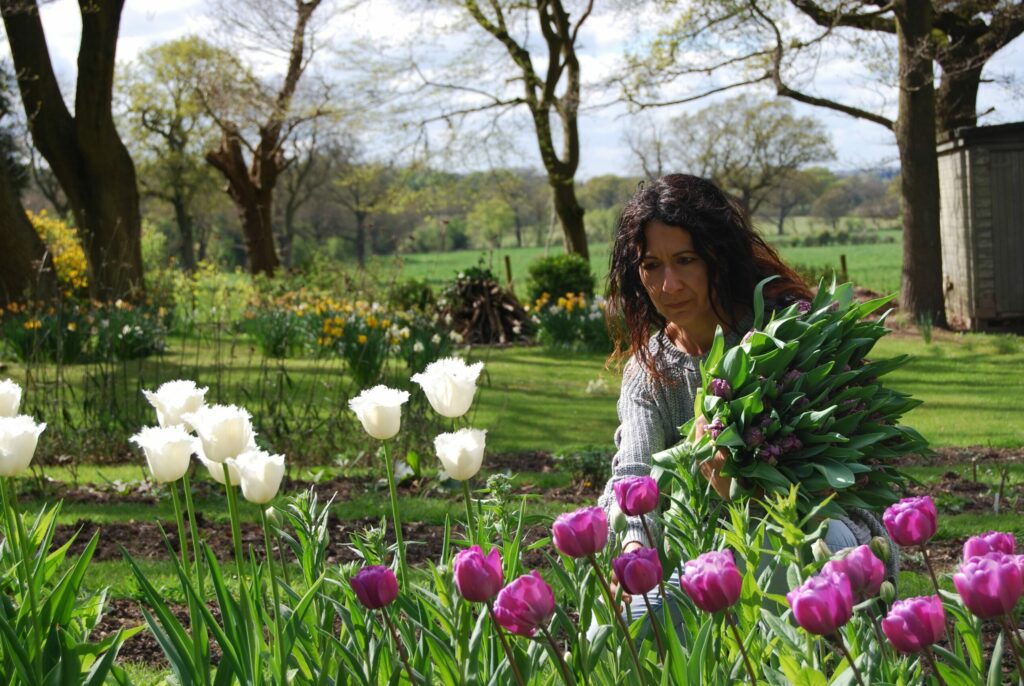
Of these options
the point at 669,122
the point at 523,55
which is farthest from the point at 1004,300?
the point at 669,122

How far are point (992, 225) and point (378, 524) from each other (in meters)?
11.3

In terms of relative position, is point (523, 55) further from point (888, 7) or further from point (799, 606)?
point (799, 606)

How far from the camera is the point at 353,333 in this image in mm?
9500

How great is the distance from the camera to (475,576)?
4.35 ft

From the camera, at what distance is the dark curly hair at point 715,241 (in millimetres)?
2740

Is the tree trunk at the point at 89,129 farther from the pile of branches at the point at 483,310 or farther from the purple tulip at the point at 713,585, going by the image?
the purple tulip at the point at 713,585

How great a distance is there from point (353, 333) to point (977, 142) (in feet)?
29.0

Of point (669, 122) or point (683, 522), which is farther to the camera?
point (669, 122)

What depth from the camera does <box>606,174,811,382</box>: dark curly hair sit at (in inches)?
108

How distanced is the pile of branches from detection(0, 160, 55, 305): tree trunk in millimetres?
5046

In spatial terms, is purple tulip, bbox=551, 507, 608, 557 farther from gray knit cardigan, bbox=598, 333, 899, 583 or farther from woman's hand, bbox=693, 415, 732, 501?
gray knit cardigan, bbox=598, 333, 899, 583

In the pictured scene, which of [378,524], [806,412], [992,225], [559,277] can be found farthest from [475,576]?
[559,277]

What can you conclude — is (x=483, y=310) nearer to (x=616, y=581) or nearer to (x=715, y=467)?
(x=715, y=467)

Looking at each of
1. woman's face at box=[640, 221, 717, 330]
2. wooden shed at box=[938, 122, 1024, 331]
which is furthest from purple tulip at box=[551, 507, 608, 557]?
wooden shed at box=[938, 122, 1024, 331]
